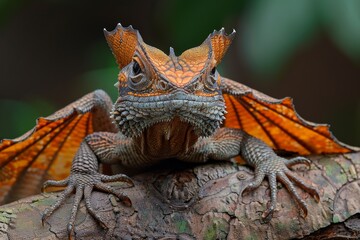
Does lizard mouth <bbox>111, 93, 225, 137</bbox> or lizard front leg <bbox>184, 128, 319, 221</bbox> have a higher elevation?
lizard mouth <bbox>111, 93, 225, 137</bbox>

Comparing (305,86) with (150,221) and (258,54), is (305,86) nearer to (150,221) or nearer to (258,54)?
(258,54)

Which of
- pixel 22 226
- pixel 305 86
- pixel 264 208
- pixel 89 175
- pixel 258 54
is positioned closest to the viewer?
pixel 22 226

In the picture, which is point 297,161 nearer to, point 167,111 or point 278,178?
point 278,178

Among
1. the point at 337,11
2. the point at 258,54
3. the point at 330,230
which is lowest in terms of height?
the point at 330,230

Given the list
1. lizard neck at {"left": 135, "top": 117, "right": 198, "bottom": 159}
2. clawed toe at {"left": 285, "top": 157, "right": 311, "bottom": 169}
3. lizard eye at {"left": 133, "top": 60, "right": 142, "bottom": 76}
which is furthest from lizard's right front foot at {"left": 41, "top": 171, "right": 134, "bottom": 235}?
clawed toe at {"left": 285, "top": 157, "right": 311, "bottom": 169}

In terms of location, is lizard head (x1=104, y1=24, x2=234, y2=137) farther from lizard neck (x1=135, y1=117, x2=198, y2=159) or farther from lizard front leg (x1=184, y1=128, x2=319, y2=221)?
lizard front leg (x1=184, y1=128, x2=319, y2=221)

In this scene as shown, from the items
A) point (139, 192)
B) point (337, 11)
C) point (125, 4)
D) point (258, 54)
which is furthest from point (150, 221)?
point (125, 4)

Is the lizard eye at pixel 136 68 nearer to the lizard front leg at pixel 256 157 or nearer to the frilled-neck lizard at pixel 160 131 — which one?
the frilled-neck lizard at pixel 160 131

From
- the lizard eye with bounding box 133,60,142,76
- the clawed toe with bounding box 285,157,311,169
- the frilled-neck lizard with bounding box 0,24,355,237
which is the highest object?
the lizard eye with bounding box 133,60,142,76
